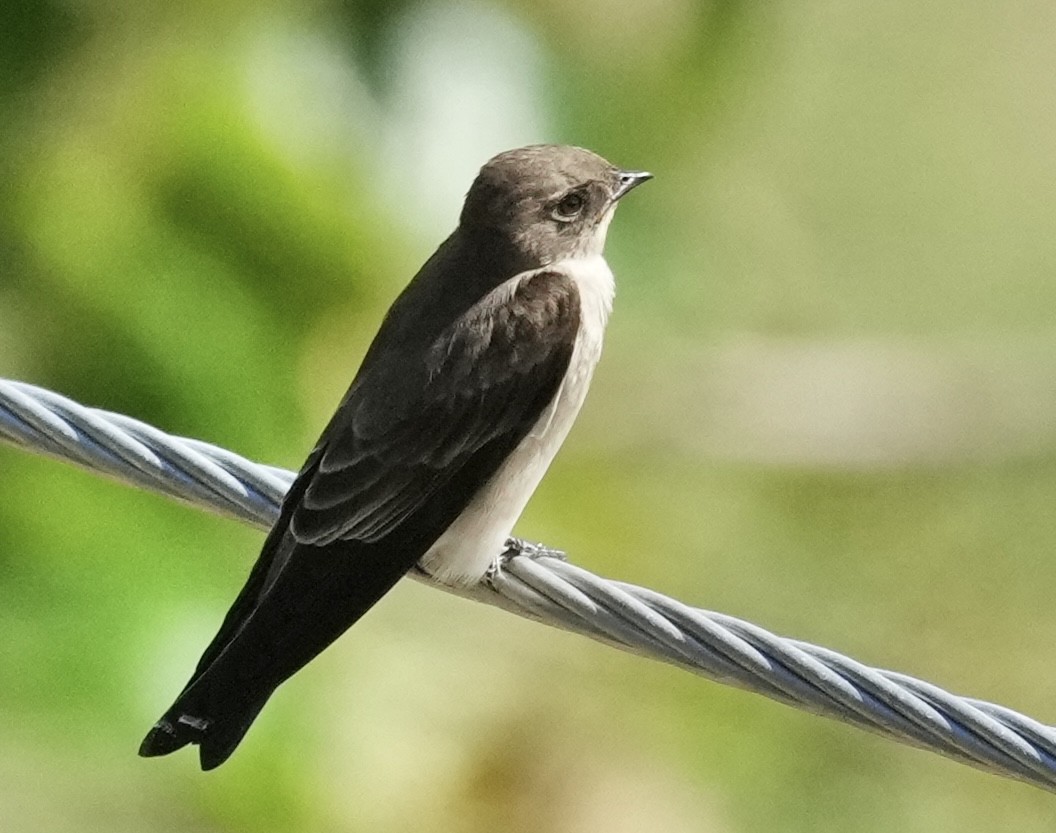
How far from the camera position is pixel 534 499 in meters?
3.86

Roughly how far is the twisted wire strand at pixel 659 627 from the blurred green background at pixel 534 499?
0.75 meters

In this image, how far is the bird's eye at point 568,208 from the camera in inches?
128

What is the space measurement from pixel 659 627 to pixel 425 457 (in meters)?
0.79

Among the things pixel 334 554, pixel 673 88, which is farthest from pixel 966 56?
pixel 334 554

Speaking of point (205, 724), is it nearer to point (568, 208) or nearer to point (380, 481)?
point (380, 481)

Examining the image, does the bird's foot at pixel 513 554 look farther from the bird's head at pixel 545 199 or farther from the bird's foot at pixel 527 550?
the bird's head at pixel 545 199

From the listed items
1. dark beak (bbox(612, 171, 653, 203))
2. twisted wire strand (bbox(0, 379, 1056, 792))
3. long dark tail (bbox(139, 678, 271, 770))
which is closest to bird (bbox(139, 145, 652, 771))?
long dark tail (bbox(139, 678, 271, 770))

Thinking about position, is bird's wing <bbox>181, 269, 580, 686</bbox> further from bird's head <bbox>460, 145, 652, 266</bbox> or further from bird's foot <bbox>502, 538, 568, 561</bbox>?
bird's head <bbox>460, 145, 652, 266</bbox>

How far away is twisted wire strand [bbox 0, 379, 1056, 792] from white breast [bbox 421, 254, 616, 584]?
385 millimetres

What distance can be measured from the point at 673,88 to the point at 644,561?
1090 millimetres

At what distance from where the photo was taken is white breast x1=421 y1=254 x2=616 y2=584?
9.40 ft

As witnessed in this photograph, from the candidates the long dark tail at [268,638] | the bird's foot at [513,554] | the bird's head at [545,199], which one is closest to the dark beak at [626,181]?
the bird's head at [545,199]

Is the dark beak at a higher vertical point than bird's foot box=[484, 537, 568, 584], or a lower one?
higher

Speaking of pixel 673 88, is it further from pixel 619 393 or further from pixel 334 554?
pixel 334 554
